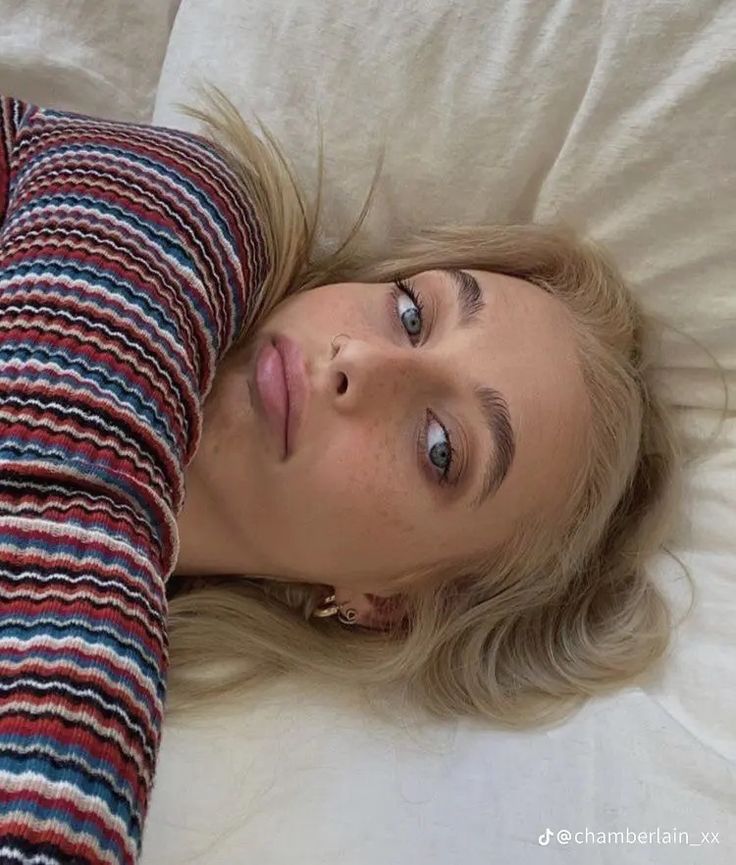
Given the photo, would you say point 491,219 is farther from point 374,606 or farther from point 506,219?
point 374,606

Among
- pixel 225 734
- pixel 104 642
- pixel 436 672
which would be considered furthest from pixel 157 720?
pixel 436 672

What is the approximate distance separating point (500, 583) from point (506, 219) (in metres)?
0.38

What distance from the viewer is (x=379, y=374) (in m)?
0.83

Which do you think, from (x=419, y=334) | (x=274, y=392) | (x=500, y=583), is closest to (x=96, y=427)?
(x=274, y=392)

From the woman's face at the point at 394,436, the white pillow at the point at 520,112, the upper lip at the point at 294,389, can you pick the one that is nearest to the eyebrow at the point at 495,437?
the woman's face at the point at 394,436

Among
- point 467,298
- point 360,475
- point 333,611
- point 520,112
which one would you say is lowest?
point 333,611

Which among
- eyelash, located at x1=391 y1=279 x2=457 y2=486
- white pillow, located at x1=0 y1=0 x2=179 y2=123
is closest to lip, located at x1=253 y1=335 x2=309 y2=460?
eyelash, located at x1=391 y1=279 x2=457 y2=486

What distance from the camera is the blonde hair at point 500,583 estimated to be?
3.06ft

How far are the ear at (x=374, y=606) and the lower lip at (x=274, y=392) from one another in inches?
7.2

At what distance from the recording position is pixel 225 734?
2.81ft

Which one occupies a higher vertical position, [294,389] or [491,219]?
[491,219]

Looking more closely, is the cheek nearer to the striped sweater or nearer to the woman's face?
the woman's face

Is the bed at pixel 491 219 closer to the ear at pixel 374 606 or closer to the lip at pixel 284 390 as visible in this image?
the ear at pixel 374 606

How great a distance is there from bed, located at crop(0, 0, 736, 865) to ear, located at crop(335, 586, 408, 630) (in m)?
0.10
